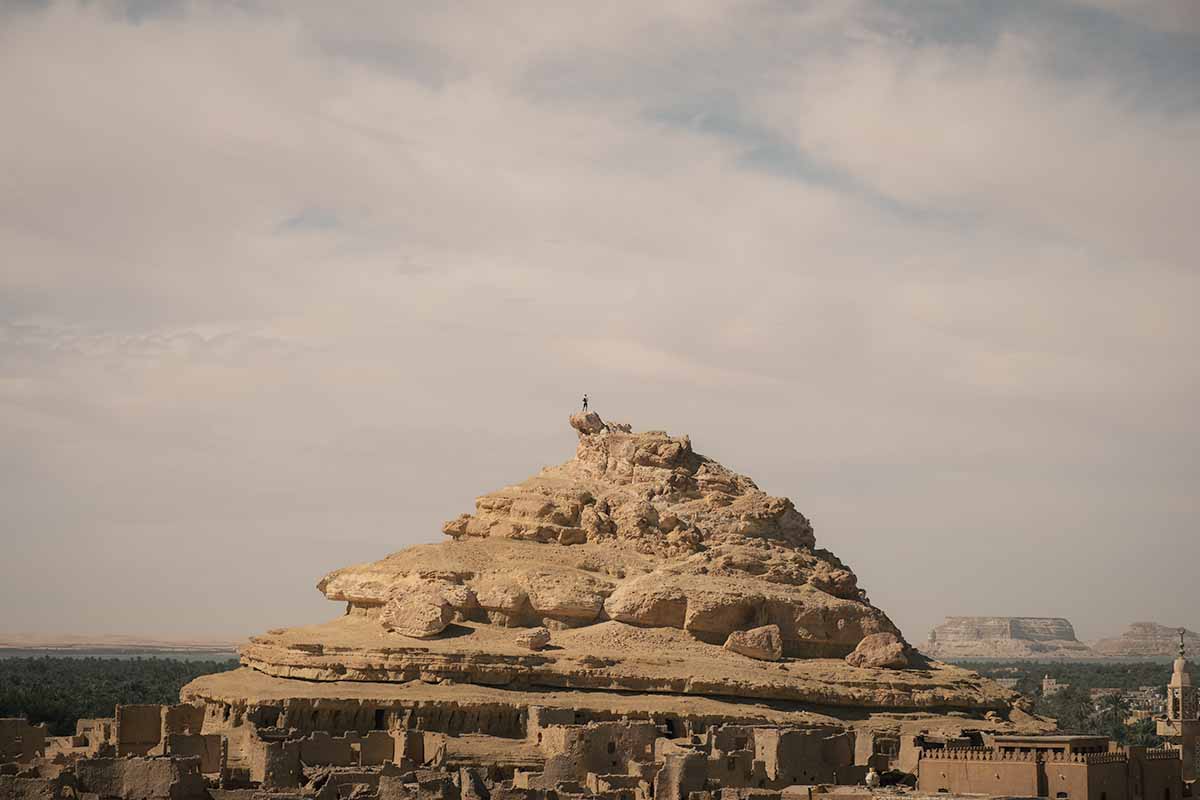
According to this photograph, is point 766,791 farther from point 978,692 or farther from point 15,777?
point 978,692

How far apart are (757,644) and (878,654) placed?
16.0ft

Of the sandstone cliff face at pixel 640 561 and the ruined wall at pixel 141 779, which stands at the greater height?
the sandstone cliff face at pixel 640 561

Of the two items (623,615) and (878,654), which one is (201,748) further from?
(878,654)

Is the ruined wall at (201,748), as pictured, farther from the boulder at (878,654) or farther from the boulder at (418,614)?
the boulder at (878,654)

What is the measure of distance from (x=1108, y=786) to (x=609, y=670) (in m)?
19.8

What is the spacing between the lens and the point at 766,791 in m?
51.2

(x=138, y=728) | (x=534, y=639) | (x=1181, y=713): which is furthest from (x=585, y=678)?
(x=1181, y=713)

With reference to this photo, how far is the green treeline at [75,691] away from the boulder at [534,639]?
19.8 metres

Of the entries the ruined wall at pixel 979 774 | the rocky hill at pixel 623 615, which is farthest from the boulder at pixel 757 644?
the ruined wall at pixel 979 774

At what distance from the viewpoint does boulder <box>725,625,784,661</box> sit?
71875 mm

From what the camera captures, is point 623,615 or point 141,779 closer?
point 141,779

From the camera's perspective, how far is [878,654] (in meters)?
74.2

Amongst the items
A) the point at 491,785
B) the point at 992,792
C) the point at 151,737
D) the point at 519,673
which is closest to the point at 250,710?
the point at 151,737

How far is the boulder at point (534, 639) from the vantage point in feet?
227
